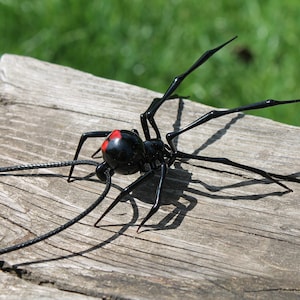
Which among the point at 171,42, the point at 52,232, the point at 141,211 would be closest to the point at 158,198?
the point at 141,211

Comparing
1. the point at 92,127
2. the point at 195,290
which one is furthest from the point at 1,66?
the point at 195,290

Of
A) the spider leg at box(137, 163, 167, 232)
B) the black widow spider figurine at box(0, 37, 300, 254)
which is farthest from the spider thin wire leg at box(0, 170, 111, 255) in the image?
the spider leg at box(137, 163, 167, 232)

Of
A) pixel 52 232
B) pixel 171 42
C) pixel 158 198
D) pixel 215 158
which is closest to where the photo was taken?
pixel 52 232

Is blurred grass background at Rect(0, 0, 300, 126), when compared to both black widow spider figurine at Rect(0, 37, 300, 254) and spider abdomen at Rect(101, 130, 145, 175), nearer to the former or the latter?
black widow spider figurine at Rect(0, 37, 300, 254)

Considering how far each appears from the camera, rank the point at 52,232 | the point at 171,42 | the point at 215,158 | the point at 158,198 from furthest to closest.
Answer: the point at 171,42 < the point at 215,158 < the point at 158,198 < the point at 52,232

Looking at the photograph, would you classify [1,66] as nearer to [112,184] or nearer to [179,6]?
[112,184]

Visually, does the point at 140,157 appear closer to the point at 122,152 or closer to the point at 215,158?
the point at 122,152
